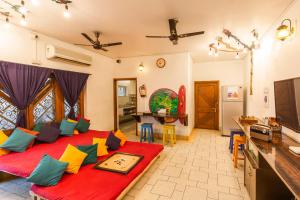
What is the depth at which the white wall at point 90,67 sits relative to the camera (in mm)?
3156

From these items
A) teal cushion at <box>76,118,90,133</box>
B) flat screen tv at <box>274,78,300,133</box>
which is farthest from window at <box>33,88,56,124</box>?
flat screen tv at <box>274,78,300,133</box>

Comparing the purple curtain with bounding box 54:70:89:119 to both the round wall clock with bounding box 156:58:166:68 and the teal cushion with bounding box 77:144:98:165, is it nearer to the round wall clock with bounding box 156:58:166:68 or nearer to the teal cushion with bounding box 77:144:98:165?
the teal cushion with bounding box 77:144:98:165

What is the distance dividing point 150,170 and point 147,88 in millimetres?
3064

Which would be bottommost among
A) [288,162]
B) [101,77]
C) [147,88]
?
[288,162]

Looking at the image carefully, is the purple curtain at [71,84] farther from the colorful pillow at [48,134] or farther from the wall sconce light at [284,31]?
the wall sconce light at [284,31]

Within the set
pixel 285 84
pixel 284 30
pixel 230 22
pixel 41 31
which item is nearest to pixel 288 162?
pixel 285 84

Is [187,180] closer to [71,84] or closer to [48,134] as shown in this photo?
[48,134]

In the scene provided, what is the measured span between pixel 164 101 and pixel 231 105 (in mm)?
2300

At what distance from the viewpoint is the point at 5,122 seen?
10.2 ft

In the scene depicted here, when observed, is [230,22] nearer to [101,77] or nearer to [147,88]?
[147,88]

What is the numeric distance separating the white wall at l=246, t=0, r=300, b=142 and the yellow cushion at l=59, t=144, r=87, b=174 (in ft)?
10.1

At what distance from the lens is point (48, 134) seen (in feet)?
11.4

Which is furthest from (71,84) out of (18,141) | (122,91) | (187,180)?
(122,91)

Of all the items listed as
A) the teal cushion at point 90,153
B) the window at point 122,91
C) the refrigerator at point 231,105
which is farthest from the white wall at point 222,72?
the teal cushion at point 90,153
